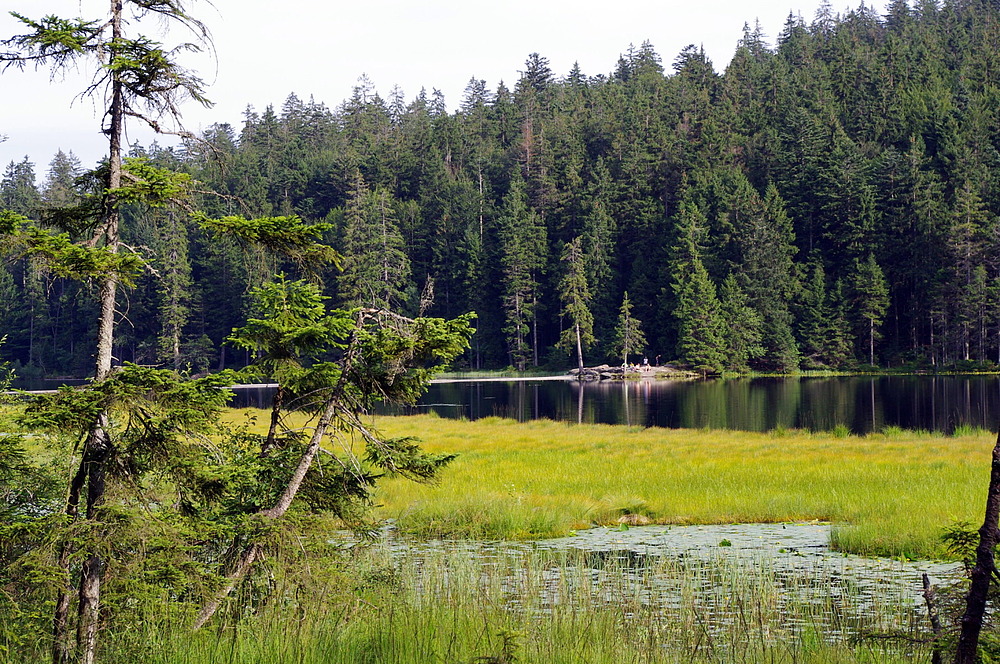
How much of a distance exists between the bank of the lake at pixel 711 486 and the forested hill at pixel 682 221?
56.7 metres

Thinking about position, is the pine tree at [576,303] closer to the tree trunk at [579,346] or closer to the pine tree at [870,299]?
the tree trunk at [579,346]

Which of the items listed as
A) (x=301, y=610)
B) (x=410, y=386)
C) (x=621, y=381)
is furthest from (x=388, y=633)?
(x=621, y=381)

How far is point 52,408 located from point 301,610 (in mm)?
3063

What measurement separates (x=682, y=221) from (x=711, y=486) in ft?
269

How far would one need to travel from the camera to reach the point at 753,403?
55031 mm

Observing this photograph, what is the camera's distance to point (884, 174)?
103 meters

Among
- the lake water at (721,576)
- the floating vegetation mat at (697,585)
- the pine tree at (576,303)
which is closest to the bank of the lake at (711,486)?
the lake water at (721,576)

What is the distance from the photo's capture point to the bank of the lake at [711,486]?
698 inches

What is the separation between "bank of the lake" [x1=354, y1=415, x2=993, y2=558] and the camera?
58.1ft

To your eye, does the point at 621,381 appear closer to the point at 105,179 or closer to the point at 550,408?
the point at 550,408

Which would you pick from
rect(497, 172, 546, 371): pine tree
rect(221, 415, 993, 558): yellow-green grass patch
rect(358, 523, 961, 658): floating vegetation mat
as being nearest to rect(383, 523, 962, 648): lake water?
rect(358, 523, 961, 658): floating vegetation mat

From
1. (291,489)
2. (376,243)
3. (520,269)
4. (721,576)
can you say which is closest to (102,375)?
(291,489)

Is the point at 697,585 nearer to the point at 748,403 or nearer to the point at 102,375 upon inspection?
the point at 102,375

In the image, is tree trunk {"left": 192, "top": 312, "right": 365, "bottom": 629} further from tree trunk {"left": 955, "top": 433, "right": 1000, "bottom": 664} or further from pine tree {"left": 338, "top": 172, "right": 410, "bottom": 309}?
pine tree {"left": 338, "top": 172, "right": 410, "bottom": 309}
